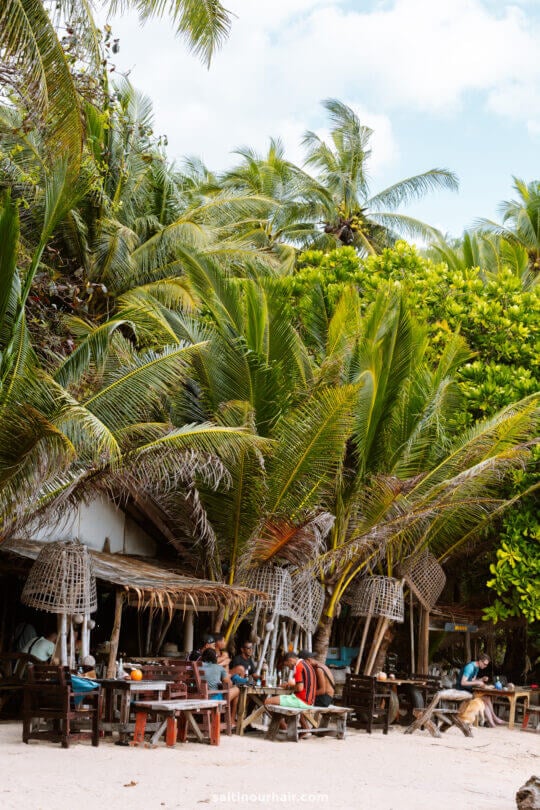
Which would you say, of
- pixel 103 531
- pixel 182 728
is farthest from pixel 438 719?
pixel 103 531

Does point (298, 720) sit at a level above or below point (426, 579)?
below

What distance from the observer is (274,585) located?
13266 mm

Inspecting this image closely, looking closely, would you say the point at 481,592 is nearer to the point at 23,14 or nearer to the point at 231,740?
the point at 231,740

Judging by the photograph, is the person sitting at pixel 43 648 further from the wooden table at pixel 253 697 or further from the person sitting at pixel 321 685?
the person sitting at pixel 321 685

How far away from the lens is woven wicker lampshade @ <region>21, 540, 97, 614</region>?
10594 millimetres

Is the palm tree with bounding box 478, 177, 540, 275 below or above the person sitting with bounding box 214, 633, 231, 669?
above

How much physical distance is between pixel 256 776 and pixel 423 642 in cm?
933

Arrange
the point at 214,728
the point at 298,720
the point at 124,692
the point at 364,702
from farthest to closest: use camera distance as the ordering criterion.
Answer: the point at 364,702 → the point at 298,720 → the point at 214,728 → the point at 124,692

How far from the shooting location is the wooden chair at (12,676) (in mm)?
10875

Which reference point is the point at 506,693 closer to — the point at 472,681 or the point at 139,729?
the point at 472,681

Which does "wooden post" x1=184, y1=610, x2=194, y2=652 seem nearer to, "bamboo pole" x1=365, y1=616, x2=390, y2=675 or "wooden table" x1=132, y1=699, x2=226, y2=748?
"wooden table" x1=132, y1=699, x2=226, y2=748

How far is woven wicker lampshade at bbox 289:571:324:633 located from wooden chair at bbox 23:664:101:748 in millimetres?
4398

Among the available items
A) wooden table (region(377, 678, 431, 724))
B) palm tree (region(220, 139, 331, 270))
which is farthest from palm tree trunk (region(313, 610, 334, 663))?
palm tree (region(220, 139, 331, 270))

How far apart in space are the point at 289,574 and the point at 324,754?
3.37 metres
